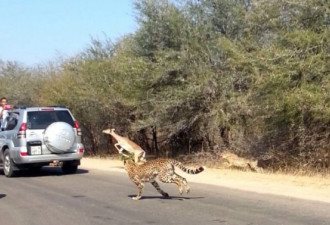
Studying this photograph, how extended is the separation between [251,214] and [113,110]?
16.8 m

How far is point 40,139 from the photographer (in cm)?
1692

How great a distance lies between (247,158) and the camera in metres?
19.9

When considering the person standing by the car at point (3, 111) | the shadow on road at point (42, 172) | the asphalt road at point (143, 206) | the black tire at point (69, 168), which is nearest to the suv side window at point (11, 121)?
the person standing by the car at point (3, 111)

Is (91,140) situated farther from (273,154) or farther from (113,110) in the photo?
(273,154)

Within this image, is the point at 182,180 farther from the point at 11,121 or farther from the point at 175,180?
the point at 11,121

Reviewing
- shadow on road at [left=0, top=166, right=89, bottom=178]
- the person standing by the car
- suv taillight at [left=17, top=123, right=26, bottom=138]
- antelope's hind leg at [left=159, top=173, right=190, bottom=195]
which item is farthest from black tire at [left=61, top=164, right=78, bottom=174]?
antelope's hind leg at [left=159, top=173, right=190, bottom=195]

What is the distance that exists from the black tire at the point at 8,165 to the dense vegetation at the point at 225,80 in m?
5.81

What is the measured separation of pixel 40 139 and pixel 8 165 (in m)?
1.51

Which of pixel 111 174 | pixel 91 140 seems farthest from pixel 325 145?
pixel 91 140

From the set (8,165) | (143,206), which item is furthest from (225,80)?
(143,206)

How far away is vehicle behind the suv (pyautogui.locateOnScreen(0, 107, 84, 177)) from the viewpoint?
55.3 ft

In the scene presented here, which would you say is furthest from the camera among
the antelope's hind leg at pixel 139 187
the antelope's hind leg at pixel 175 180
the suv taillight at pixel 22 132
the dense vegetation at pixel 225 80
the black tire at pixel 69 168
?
the black tire at pixel 69 168

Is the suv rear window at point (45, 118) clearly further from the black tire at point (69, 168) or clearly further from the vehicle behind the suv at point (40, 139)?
the black tire at point (69, 168)

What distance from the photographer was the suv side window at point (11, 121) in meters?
17.7
